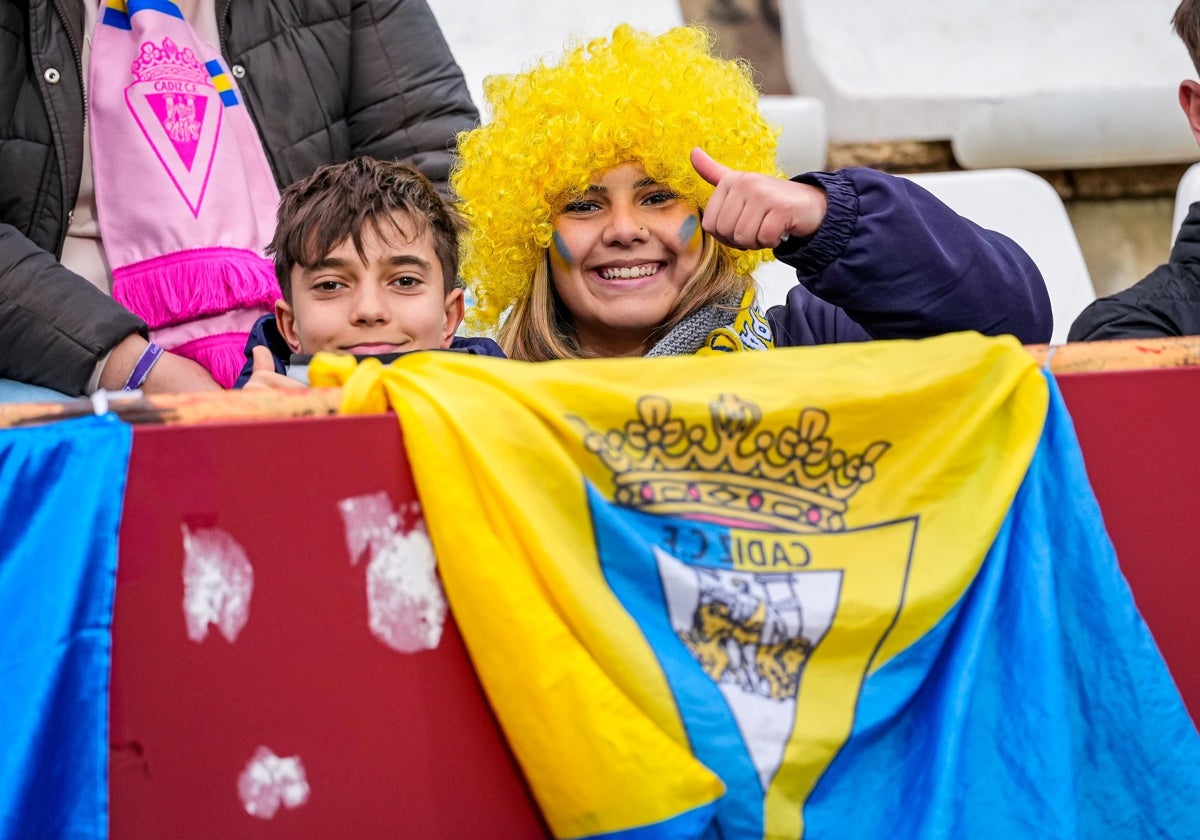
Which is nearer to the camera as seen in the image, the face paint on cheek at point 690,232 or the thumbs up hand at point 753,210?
the thumbs up hand at point 753,210

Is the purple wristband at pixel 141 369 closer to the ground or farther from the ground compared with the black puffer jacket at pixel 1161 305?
farther from the ground

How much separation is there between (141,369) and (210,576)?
0.91 metres

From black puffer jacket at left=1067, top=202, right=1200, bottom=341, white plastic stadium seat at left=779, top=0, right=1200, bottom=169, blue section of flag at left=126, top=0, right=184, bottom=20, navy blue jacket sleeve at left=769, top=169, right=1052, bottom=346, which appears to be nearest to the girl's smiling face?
navy blue jacket sleeve at left=769, top=169, right=1052, bottom=346

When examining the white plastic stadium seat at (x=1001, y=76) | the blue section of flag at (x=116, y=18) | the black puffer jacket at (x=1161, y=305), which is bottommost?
the white plastic stadium seat at (x=1001, y=76)

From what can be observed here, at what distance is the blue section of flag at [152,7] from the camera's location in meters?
2.22

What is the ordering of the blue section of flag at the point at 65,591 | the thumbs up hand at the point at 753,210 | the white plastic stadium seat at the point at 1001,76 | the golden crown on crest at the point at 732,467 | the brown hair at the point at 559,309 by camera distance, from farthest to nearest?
the white plastic stadium seat at the point at 1001,76
the brown hair at the point at 559,309
the thumbs up hand at the point at 753,210
the golden crown on crest at the point at 732,467
the blue section of flag at the point at 65,591

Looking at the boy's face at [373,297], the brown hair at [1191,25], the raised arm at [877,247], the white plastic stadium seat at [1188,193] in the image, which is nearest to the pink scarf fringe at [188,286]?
the boy's face at [373,297]

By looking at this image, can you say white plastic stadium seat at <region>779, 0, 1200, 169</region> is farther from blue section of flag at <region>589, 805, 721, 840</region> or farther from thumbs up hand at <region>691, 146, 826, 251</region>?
blue section of flag at <region>589, 805, 721, 840</region>

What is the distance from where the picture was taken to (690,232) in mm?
2074

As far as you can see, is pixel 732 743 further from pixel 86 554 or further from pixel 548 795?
pixel 86 554

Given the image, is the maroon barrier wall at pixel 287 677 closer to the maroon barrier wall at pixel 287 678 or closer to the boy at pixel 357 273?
the maroon barrier wall at pixel 287 678

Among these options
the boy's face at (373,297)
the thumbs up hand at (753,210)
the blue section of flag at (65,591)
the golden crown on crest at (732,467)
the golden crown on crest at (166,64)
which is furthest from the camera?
the golden crown on crest at (166,64)

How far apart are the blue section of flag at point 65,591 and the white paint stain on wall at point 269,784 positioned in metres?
0.11

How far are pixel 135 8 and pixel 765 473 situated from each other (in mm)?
1498
